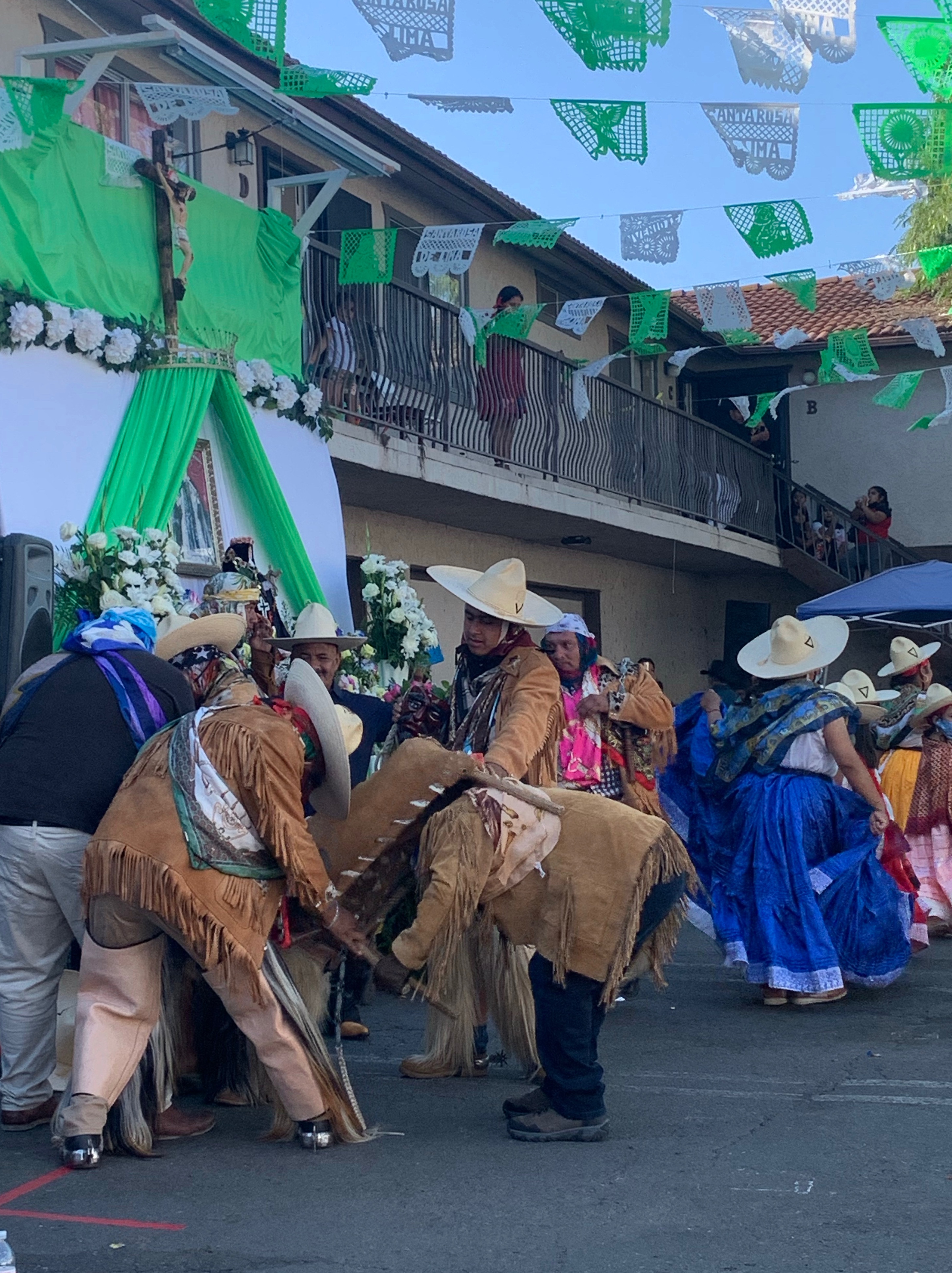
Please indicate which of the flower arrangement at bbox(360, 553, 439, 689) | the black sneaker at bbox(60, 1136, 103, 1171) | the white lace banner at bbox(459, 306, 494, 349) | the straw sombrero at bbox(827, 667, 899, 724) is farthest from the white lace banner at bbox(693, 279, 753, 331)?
the black sneaker at bbox(60, 1136, 103, 1171)

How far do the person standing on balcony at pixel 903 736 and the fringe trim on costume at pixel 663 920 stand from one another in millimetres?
5104

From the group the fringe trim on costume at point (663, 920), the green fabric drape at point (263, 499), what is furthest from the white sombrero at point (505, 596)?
the green fabric drape at point (263, 499)

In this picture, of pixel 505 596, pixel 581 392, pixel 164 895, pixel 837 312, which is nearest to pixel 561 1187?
pixel 164 895

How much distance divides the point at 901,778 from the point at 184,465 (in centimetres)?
518

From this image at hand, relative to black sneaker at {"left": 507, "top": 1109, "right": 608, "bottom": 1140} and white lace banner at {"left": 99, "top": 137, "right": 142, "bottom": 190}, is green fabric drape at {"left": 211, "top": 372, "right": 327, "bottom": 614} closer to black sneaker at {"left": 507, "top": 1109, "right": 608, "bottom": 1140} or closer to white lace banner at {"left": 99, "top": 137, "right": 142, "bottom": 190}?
white lace banner at {"left": 99, "top": 137, "right": 142, "bottom": 190}

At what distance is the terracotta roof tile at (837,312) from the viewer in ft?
70.9

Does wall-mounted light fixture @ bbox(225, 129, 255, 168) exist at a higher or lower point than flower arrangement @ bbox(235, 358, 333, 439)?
higher

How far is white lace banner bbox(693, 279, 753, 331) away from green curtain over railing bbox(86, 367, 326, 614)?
14.7 feet

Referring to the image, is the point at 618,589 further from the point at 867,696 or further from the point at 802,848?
the point at 802,848

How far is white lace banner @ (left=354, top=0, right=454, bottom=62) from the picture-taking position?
5867 mm

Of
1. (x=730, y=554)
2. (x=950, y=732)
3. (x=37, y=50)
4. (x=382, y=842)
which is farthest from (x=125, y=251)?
(x=730, y=554)

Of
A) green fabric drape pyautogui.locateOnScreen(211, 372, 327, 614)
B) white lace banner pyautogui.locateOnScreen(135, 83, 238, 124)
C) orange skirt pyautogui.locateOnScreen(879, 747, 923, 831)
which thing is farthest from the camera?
orange skirt pyautogui.locateOnScreen(879, 747, 923, 831)

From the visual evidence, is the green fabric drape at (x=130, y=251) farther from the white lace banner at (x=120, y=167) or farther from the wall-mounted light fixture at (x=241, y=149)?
the wall-mounted light fixture at (x=241, y=149)

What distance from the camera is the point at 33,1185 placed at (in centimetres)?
440
